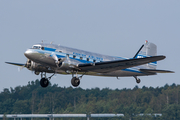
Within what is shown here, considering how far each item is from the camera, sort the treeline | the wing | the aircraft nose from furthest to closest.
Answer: the treeline → the wing → the aircraft nose

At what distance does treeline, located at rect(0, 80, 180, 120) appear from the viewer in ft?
238

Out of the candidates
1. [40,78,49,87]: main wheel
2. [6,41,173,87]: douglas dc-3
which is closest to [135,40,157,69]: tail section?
[6,41,173,87]: douglas dc-3

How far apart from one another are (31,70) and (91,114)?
1892 inches

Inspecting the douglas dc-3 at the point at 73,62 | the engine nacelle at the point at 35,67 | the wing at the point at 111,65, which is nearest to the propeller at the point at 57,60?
the douglas dc-3 at the point at 73,62

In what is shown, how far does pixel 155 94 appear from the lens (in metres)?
78.4

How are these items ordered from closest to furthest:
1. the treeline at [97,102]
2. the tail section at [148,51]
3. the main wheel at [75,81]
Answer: the main wheel at [75,81] < the tail section at [148,51] < the treeline at [97,102]

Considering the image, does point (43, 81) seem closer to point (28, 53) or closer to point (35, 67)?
point (35, 67)

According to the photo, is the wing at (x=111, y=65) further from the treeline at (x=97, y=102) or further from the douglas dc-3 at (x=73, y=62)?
the treeline at (x=97, y=102)

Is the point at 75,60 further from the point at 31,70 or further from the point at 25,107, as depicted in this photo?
the point at 25,107

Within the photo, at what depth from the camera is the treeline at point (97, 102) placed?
2862 inches

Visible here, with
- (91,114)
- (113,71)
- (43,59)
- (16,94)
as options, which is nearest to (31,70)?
(43,59)

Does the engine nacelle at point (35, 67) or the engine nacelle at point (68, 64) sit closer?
the engine nacelle at point (68, 64)

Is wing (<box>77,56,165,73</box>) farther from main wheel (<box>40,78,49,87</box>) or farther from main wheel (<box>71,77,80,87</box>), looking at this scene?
main wheel (<box>40,78,49,87</box>)

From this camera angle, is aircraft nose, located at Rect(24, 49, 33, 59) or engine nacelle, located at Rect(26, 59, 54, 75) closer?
aircraft nose, located at Rect(24, 49, 33, 59)
